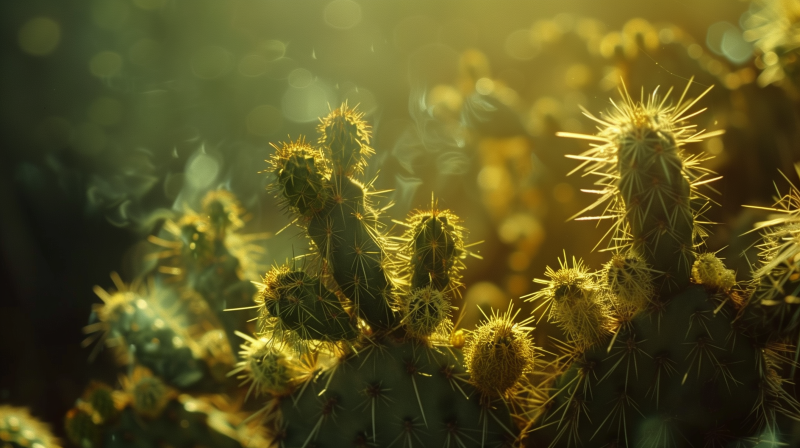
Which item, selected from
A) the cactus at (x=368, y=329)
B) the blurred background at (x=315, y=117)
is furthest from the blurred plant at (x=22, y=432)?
the cactus at (x=368, y=329)

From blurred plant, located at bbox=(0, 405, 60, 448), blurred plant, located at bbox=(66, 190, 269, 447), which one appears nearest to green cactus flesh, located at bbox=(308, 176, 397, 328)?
blurred plant, located at bbox=(66, 190, 269, 447)

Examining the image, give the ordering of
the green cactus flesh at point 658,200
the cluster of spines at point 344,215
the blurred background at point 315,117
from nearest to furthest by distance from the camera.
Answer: the green cactus flesh at point 658,200 → the cluster of spines at point 344,215 → the blurred background at point 315,117

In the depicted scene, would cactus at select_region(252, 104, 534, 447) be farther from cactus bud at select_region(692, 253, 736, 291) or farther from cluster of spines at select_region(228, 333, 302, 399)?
cactus bud at select_region(692, 253, 736, 291)

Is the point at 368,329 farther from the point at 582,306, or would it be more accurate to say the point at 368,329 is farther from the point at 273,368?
the point at 582,306

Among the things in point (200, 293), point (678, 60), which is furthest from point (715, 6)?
point (200, 293)

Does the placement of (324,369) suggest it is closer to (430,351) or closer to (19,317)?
(430,351)

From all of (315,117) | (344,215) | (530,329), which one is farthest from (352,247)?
(315,117)

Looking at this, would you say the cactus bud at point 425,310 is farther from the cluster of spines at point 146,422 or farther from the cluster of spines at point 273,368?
the cluster of spines at point 146,422
